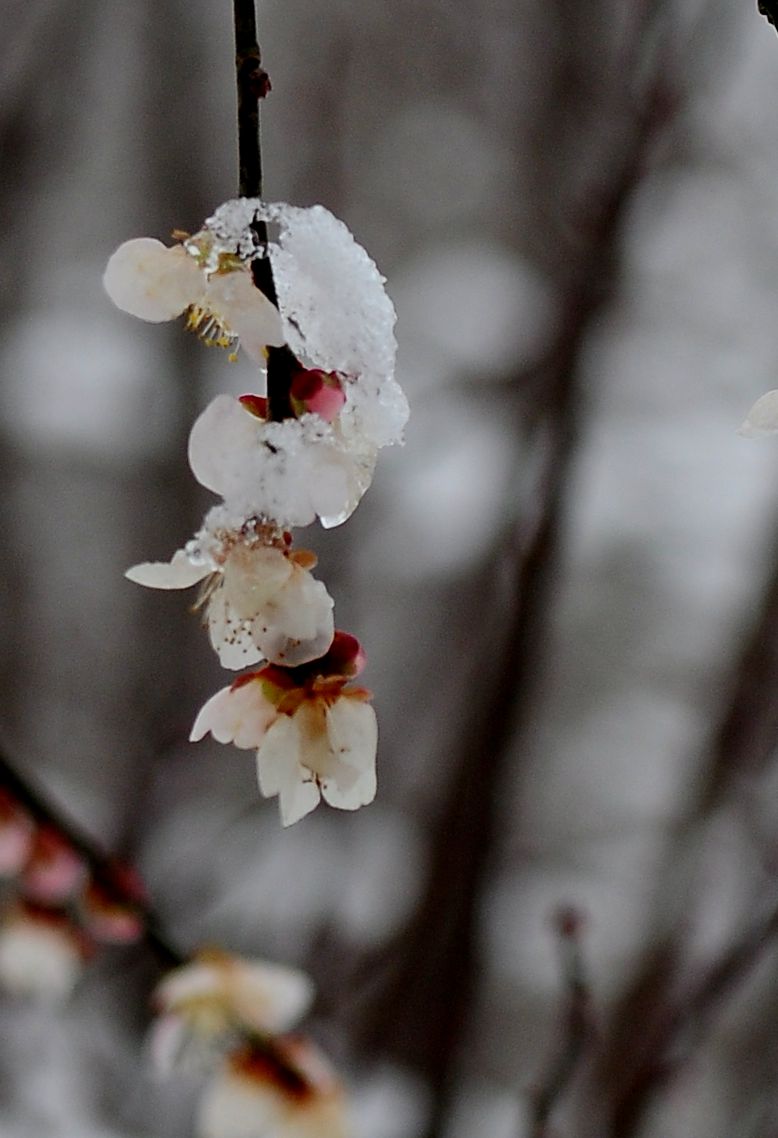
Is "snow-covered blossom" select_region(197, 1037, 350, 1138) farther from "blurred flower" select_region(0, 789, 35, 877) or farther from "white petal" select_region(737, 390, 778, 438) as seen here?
"white petal" select_region(737, 390, 778, 438)

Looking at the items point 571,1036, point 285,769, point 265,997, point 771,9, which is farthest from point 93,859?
point 771,9

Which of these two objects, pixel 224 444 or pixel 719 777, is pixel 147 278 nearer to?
pixel 224 444

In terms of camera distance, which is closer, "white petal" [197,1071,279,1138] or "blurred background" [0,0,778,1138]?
"white petal" [197,1071,279,1138]

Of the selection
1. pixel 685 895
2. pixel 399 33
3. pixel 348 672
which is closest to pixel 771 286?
pixel 399 33

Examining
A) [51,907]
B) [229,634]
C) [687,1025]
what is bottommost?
[687,1025]

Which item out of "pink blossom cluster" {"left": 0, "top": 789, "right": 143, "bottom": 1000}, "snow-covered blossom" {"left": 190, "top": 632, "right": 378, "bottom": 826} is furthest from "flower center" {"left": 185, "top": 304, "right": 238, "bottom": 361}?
"pink blossom cluster" {"left": 0, "top": 789, "right": 143, "bottom": 1000}


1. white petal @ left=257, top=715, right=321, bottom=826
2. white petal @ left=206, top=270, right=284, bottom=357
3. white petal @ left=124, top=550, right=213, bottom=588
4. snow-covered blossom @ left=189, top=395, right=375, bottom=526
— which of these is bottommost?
white petal @ left=257, top=715, right=321, bottom=826

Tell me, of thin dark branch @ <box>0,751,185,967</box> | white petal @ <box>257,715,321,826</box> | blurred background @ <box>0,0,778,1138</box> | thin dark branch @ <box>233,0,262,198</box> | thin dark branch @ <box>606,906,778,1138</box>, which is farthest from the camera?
blurred background @ <box>0,0,778,1138</box>
